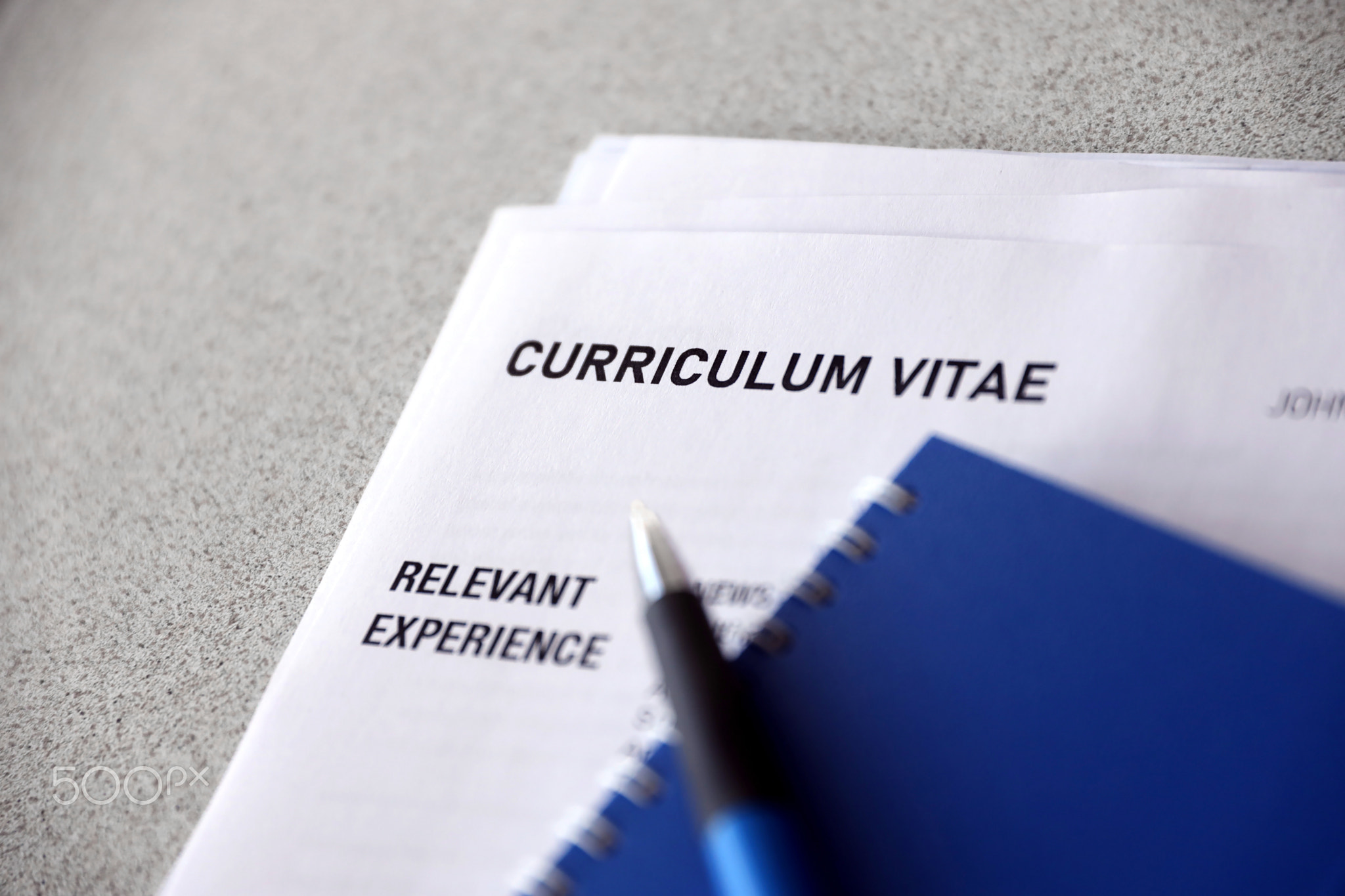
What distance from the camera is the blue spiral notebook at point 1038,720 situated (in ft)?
0.72

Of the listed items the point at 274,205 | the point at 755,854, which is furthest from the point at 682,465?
the point at 274,205

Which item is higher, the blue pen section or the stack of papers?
the stack of papers

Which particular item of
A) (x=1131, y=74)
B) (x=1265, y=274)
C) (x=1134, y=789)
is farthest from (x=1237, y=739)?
(x=1131, y=74)

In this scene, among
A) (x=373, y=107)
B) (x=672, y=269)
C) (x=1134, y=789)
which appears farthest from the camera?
(x=373, y=107)

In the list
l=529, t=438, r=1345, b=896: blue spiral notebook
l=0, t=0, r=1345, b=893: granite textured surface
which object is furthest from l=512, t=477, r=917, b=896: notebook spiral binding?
l=0, t=0, r=1345, b=893: granite textured surface

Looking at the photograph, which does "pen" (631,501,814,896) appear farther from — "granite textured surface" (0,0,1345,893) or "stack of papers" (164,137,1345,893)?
"granite textured surface" (0,0,1345,893)

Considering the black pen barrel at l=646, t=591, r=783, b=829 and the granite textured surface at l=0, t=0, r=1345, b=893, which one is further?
the granite textured surface at l=0, t=0, r=1345, b=893

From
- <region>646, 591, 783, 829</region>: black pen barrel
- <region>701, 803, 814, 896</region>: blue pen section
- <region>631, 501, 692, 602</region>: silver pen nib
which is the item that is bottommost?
<region>701, 803, 814, 896</region>: blue pen section

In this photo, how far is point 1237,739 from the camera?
0.22 meters

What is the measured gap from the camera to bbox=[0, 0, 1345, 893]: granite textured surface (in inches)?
13.1

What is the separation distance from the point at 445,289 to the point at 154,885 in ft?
0.75

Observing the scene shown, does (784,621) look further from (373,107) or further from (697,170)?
(373,107)

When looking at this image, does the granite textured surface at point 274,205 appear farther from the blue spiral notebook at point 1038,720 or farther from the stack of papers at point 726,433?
the blue spiral notebook at point 1038,720

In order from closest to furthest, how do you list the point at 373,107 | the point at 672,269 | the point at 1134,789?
1. the point at 1134,789
2. the point at 672,269
3. the point at 373,107
